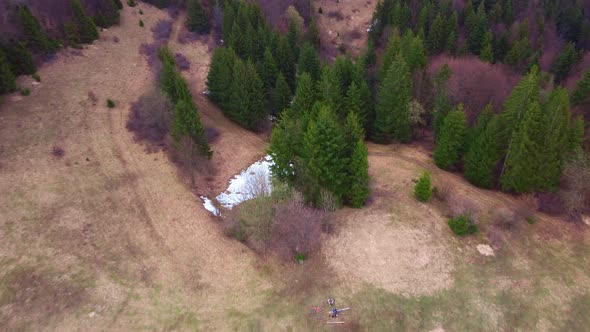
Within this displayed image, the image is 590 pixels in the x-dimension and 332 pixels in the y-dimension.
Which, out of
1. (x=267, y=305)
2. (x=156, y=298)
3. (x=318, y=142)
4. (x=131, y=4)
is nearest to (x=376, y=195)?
(x=318, y=142)

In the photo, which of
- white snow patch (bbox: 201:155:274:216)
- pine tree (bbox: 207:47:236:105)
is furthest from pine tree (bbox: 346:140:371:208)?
pine tree (bbox: 207:47:236:105)

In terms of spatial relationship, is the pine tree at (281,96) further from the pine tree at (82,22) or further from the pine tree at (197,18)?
the pine tree at (82,22)

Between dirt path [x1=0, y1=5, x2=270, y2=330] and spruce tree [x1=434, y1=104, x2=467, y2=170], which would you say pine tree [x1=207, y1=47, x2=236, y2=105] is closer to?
dirt path [x1=0, y1=5, x2=270, y2=330]

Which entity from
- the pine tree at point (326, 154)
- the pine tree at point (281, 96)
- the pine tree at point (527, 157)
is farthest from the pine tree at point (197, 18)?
the pine tree at point (527, 157)

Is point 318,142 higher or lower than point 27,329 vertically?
higher

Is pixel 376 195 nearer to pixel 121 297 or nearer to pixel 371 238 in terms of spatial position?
pixel 371 238

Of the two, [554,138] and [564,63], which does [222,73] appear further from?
[564,63]

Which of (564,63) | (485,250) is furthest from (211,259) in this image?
(564,63)
